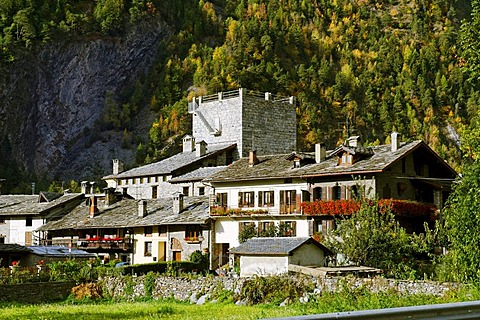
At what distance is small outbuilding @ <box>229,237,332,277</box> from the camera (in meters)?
33.9

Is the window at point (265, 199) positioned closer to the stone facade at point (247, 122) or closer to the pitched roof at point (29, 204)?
the pitched roof at point (29, 204)

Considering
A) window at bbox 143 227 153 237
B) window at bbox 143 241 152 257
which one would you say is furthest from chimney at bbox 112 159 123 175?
window at bbox 143 241 152 257

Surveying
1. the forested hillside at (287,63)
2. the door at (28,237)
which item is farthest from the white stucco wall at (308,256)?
the forested hillside at (287,63)

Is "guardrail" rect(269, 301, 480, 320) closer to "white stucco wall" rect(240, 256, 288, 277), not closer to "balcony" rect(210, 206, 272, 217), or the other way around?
"white stucco wall" rect(240, 256, 288, 277)

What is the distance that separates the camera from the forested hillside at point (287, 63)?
10512cm

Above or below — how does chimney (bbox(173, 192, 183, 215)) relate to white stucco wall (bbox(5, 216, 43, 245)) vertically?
above

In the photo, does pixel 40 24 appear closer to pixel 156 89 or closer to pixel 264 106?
pixel 156 89

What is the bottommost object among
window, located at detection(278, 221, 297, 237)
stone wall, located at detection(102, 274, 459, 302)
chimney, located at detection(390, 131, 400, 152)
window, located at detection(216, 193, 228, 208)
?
stone wall, located at detection(102, 274, 459, 302)

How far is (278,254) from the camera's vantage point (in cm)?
3394

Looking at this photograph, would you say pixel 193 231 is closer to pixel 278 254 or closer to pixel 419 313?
pixel 278 254

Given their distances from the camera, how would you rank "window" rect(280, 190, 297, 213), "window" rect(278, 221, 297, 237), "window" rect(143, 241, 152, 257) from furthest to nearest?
"window" rect(143, 241, 152, 257) → "window" rect(280, 190, 297, 213) → "window" rect(278, 221, 297, 237)

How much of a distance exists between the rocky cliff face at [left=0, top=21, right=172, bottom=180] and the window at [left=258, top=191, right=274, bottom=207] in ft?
167

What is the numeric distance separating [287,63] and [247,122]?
5089 centimetres

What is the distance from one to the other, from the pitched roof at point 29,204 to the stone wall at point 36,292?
3020cm
